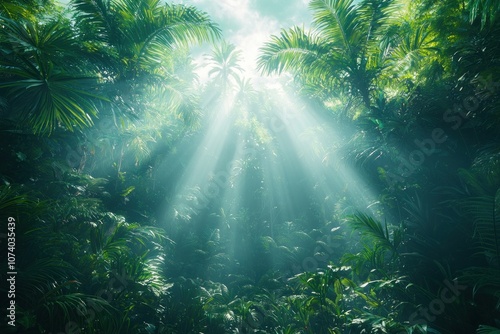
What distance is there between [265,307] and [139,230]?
2.83 m

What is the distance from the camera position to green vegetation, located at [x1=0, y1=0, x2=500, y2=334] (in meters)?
2.89

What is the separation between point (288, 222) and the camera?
28.2 ft

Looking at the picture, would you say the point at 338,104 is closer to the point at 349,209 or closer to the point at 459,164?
the point at 349,209

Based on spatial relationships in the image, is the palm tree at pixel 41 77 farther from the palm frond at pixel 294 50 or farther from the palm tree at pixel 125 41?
the palm frond at pixel 294 50

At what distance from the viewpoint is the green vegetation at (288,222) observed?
Answer: 9.49ft

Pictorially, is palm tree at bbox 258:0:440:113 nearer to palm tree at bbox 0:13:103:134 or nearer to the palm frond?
the palm frond

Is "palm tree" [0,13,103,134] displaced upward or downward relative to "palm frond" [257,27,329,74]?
downward

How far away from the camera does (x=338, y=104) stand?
984 cm

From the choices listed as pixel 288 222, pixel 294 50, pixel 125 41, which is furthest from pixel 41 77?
pixel 288 222

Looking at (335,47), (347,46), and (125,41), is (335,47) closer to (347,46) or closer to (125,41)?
(347,46)

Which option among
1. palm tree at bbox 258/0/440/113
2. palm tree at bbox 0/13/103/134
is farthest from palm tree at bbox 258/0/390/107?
palm tree at bbox 0/13/103/134

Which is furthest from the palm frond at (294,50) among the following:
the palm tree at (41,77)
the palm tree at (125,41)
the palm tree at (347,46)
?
the palm tree at (41,77)

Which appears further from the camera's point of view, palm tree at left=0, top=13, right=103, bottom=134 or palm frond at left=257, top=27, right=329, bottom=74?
palm frond at left=257, top=27, right=329, bottom=74

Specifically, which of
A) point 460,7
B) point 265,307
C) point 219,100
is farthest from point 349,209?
point 219,100
